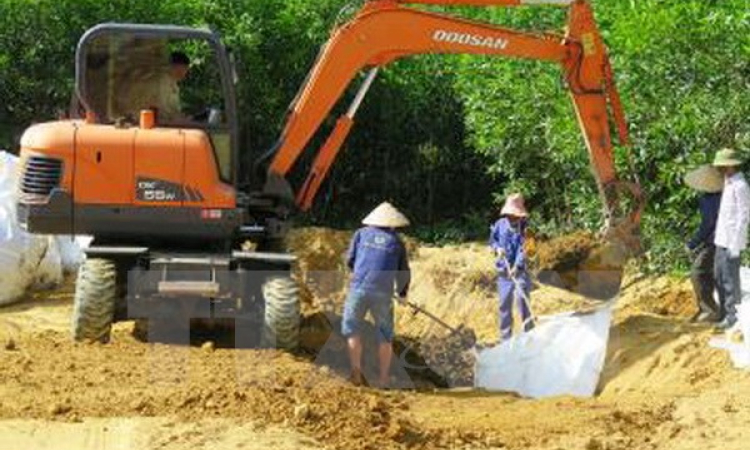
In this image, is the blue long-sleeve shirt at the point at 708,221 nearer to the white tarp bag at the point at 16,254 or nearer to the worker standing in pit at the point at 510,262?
the worker standing in pit at the point at 510,262

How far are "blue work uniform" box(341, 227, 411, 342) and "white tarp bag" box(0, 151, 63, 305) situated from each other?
13.4 ft

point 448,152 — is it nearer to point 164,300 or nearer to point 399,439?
point 164,300

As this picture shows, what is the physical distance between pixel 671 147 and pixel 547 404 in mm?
4582

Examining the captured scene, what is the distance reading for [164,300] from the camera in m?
11.3

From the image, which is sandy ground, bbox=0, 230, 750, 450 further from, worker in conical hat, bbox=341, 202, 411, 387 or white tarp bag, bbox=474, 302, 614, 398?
worker in conical hat, bbox=341, 202, 411, 387

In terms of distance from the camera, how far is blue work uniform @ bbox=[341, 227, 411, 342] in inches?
450

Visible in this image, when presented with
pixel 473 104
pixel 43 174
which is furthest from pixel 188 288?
pixel 473 104

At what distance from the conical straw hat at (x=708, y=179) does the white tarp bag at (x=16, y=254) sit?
6.57 metres

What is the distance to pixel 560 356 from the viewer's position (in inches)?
447

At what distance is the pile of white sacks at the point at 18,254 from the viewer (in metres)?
14.0

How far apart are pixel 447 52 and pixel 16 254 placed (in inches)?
198

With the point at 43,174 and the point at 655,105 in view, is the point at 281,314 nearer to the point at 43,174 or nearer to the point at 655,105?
the point at 43,174

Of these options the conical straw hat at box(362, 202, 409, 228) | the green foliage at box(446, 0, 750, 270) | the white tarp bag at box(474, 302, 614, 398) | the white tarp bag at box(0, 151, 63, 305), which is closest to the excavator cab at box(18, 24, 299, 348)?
the conical straw hat at box(362, 202, 409, 228)

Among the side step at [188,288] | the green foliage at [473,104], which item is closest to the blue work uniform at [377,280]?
the side step at [188,288]
